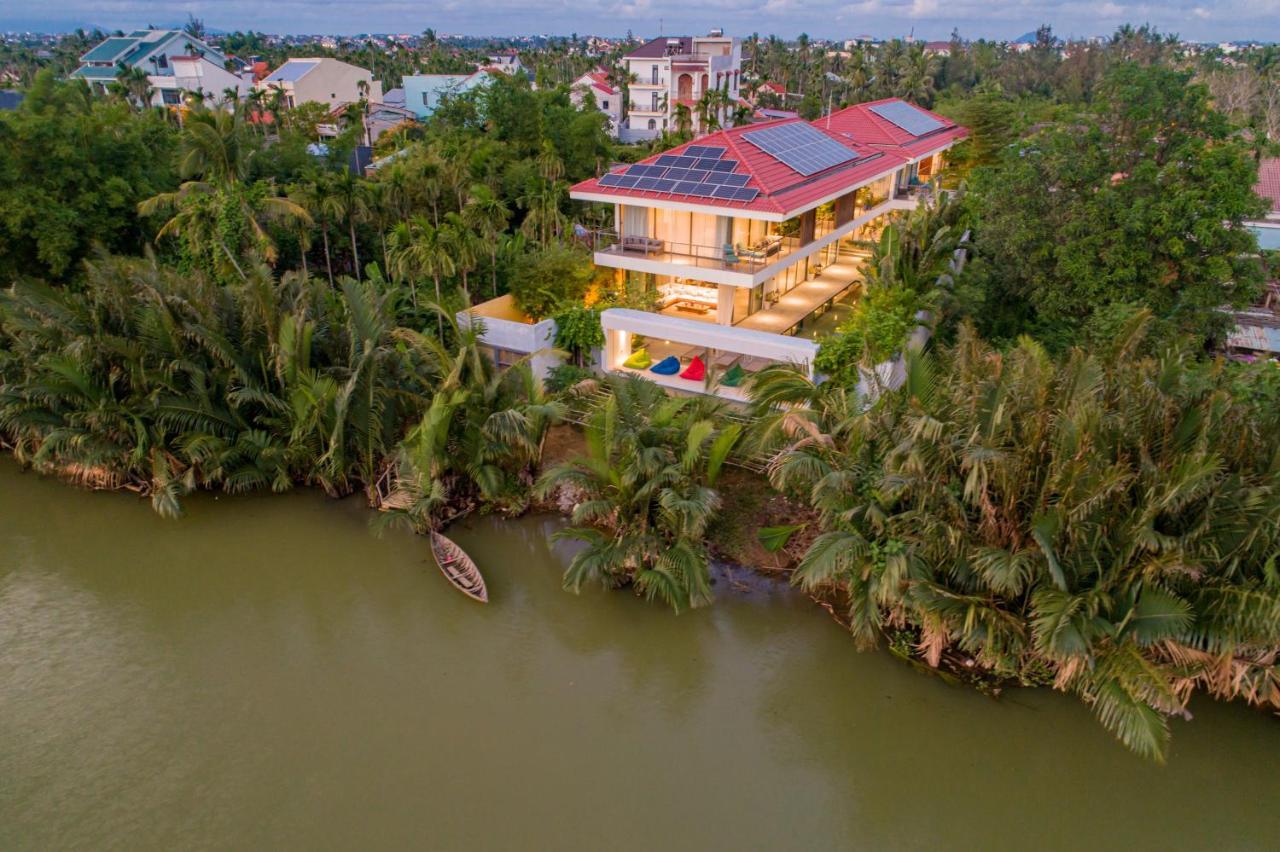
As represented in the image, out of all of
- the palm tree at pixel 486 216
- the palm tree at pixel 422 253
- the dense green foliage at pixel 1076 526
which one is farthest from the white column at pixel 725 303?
the dense green foliage at pixel 1076 526

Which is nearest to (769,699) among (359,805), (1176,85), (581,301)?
(359,805)

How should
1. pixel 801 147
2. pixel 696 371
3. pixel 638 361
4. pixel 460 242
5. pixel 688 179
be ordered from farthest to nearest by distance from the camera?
pixel 801 147 → pixel 460 242 → pixel 688 179 → pixel 638 361 → pixel 696 371

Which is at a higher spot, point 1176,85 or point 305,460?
point 1176,85

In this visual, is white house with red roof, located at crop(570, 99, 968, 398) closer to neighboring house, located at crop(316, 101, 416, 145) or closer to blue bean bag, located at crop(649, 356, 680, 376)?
blue bean bag, located at crop(649, 356, 680, 376)

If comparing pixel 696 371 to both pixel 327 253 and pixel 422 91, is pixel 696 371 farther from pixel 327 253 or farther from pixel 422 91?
pixel 422 91

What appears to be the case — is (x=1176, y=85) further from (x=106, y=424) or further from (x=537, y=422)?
(x=106, y=424)

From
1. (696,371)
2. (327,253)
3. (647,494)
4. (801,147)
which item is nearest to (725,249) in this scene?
(696,371)
